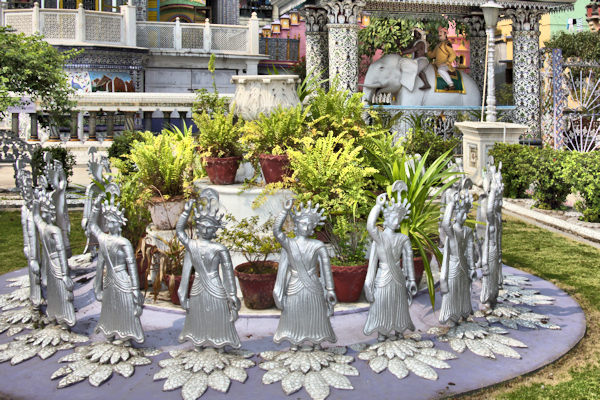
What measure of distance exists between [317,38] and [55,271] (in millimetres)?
13664

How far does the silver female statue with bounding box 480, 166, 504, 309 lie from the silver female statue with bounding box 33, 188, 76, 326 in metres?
3.87

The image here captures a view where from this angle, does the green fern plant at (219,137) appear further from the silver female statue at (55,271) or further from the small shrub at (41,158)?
the small shrub at (41,158)

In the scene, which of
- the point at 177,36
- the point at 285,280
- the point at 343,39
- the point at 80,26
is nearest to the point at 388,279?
the point at 285,280

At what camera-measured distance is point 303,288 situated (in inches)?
237

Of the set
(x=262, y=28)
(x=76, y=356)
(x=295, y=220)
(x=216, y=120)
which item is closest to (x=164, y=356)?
(x=76, y=356)

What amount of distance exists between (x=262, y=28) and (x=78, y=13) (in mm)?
13649

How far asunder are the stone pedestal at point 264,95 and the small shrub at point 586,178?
5.57m

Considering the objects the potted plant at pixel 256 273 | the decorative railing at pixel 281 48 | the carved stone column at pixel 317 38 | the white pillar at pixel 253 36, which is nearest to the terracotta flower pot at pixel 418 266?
the potted plant at pixel 256 273

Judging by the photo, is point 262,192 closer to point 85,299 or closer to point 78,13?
point 85,299

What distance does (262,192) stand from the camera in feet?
25.5

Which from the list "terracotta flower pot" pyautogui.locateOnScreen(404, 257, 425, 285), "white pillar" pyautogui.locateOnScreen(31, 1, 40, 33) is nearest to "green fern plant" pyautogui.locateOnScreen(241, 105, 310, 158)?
"terracotta flower pot" pyautogui.locateOnScreen(404, 257, 425, 285)

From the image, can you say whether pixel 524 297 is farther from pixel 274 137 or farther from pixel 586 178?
pixel 586 178

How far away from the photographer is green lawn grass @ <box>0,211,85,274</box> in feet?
32.6

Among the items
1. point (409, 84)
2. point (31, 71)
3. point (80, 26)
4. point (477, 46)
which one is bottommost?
point (31, 71)
